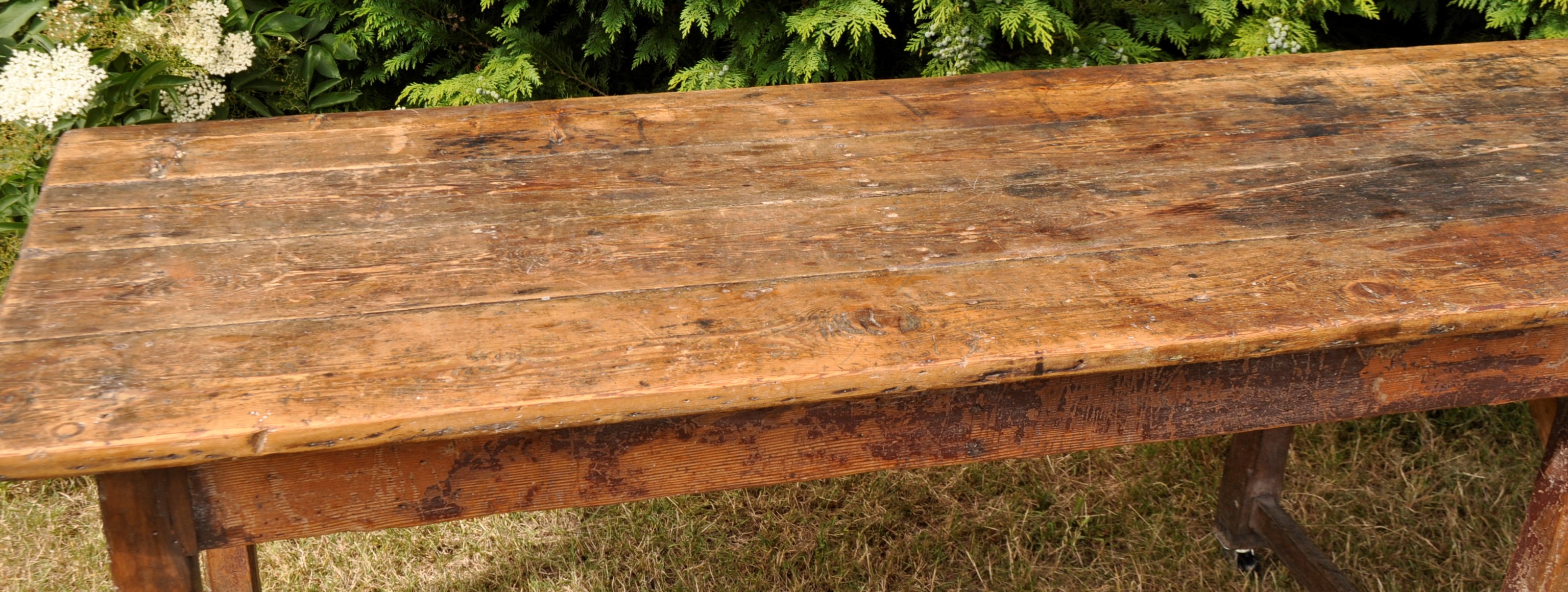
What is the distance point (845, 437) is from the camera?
1.14m

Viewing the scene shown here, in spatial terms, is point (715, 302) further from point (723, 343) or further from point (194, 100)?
point (194, 100)

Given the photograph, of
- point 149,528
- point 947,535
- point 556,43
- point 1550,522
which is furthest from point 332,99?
point 1550,522

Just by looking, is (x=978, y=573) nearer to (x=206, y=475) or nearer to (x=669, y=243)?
(x=669, y=243)

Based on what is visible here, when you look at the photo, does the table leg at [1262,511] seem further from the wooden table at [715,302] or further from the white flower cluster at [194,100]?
the white flower cluster at [194,100]

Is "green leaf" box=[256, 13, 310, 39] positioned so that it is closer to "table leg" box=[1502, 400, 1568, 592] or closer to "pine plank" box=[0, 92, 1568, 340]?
"pine plank" box=[0, 92, 1568, 340]

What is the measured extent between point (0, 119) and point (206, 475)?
1500 millimetres

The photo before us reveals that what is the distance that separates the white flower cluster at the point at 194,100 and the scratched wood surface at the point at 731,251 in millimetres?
878

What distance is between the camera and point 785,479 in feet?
3.79

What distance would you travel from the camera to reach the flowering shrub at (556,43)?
2.28 metres

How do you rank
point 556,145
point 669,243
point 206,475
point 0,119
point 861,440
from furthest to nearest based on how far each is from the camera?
1. point 0,119
2. point 556,145
3. point 669,243
4. point 861,440
5. point 206,475

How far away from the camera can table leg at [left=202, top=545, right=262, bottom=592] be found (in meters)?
1.72

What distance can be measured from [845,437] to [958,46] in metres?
1.57

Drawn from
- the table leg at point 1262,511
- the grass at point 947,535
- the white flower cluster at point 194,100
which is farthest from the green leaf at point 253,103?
the table leg at point 1262,511

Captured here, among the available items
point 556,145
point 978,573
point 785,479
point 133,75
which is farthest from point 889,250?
point 133,75
